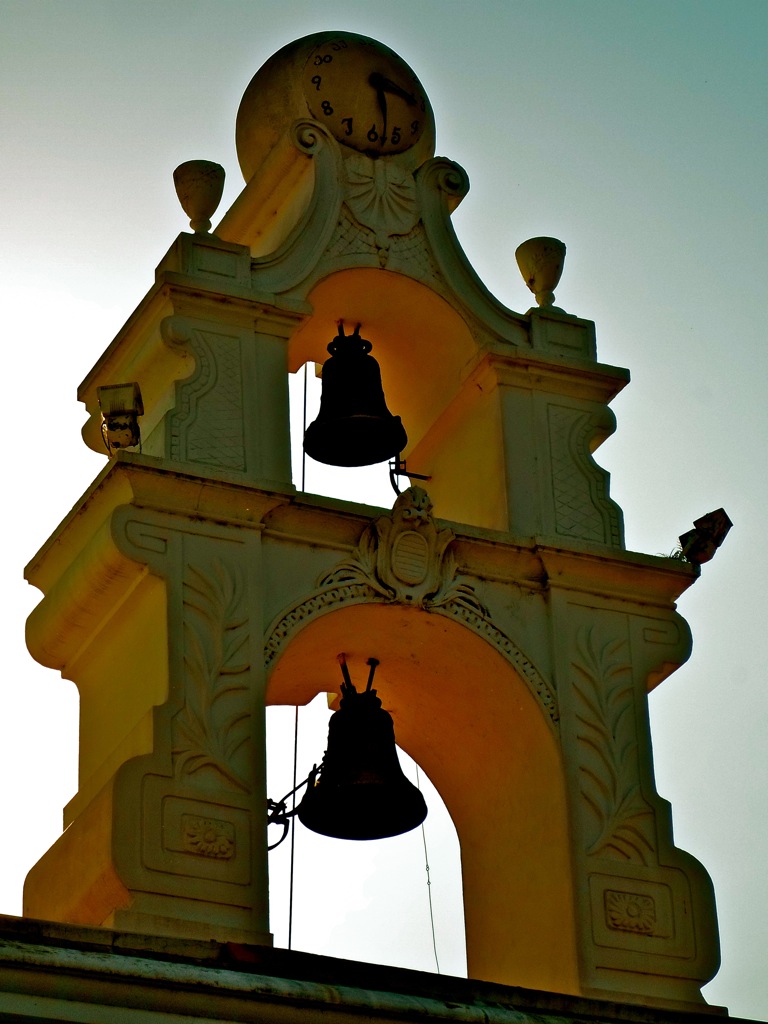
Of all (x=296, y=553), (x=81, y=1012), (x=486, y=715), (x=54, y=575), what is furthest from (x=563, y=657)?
(x=81, y=1012)

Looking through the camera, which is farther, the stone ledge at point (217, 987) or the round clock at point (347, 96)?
the round clock at point (347, 96)

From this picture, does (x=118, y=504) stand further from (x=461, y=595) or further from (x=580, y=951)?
(x=580, y=951)

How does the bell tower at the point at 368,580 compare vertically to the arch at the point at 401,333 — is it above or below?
below

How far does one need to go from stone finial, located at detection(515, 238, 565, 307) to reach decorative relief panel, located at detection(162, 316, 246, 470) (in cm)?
240

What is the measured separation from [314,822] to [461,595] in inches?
66.4

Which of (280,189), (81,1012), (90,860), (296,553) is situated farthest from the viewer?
(280,189)

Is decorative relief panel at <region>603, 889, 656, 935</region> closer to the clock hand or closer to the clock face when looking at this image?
the clock face

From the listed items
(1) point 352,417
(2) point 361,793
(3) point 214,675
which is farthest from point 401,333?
(2) point 361,793

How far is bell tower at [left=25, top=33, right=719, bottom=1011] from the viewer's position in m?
18.1

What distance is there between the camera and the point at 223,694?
60.0 feet

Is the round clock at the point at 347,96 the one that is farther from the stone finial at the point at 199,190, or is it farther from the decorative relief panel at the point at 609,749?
the decorative relief panel at the point at 609,749

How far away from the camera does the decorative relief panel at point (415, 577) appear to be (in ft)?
62.3

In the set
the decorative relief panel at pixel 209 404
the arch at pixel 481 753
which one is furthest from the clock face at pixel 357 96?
the arch at pixel 481 753

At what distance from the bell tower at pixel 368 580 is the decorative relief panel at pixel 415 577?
2 centimetres
